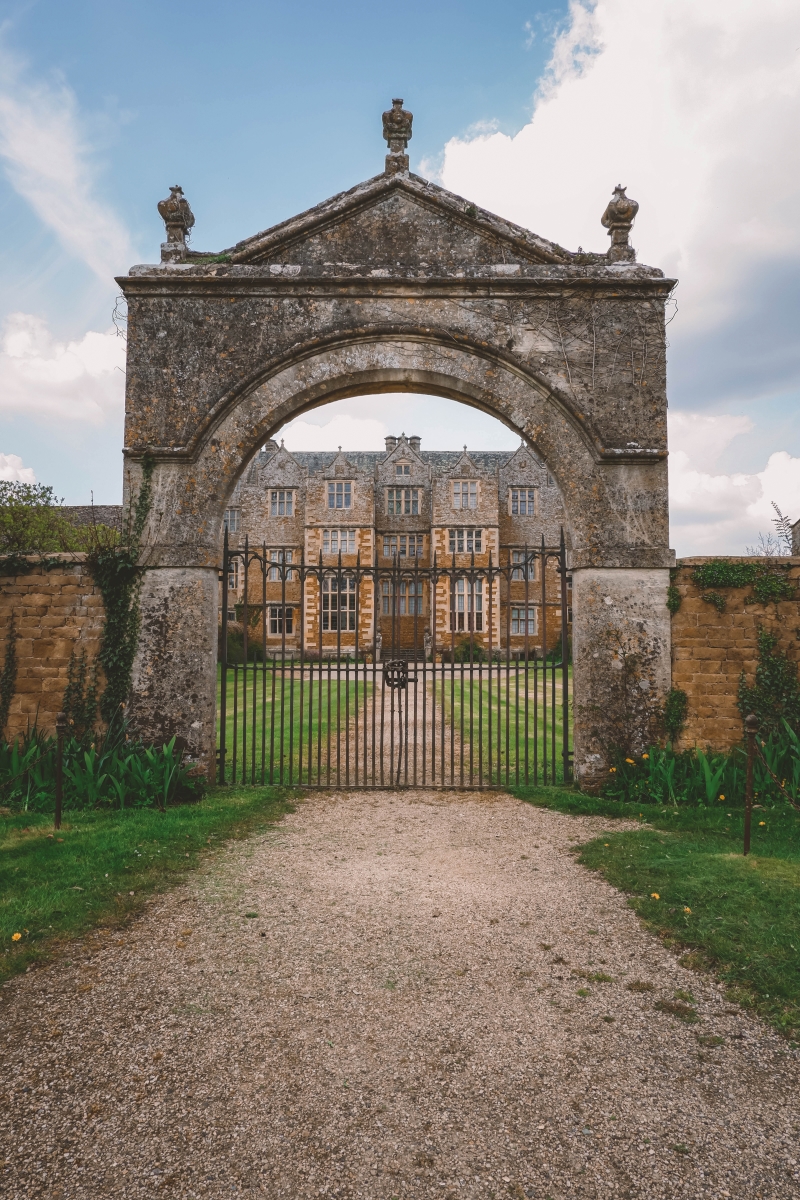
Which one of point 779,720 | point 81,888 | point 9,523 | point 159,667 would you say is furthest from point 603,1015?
point 9,523

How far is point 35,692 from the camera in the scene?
6.88 m

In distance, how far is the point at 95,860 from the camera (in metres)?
4.76

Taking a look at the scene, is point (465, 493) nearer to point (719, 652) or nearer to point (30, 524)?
point (30, 524)

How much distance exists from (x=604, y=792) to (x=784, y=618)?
8.55 ft

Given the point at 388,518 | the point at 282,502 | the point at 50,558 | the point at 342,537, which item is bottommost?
the point at 50,558

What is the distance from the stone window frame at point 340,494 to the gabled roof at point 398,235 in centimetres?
2246

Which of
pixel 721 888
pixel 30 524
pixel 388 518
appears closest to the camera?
pixel 721 888

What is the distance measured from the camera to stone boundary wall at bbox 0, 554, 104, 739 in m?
6.88

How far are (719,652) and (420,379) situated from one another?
4321 millimetres

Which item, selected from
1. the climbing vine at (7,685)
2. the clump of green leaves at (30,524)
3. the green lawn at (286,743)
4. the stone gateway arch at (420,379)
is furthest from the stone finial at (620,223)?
the clump of green leaves at (30,524)

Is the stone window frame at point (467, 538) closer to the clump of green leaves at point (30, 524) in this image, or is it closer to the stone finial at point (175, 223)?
the clump of green leaves at point (30, 524)

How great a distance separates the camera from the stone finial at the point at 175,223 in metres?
7.11

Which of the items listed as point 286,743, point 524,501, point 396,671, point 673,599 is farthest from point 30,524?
point 524,501

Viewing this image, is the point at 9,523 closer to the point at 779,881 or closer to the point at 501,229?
the point at 501,229
